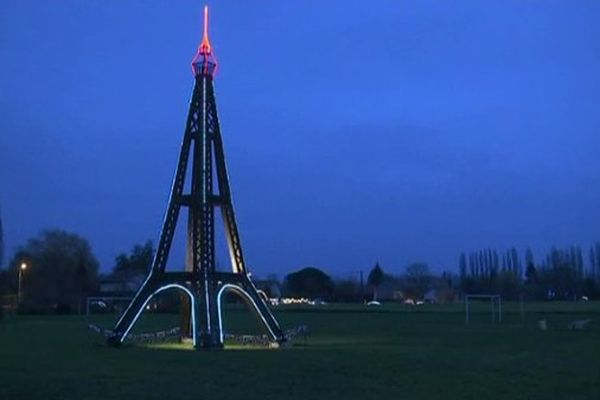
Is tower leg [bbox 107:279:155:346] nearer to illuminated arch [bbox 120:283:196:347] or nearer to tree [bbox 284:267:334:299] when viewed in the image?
illuminated arch [bbox 120:283:196:347]

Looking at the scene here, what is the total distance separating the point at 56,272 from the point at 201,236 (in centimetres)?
7838

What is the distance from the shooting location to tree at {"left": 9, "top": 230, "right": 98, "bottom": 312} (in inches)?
4198

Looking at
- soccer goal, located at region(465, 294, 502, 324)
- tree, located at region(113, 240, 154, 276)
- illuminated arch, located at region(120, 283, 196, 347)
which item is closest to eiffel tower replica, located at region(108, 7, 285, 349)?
illuminated arch, located at region(120, 283, 196, 347)

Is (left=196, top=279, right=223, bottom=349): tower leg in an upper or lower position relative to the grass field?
upper

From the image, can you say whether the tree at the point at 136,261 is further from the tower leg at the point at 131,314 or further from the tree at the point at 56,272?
the tower leg at the point at 131,314

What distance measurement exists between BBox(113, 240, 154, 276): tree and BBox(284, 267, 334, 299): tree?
37.0 m

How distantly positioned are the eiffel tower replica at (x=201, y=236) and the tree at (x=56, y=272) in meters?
62.5

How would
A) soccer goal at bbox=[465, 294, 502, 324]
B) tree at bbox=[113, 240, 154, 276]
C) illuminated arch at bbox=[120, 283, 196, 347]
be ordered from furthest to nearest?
tree at bbox=[113, 240, 154, 276] < soccer goal at bbox=[465, 294, 502, 324] < illuminated arch at bbox=[120, 283, 196, 347]

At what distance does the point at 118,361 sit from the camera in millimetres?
29078

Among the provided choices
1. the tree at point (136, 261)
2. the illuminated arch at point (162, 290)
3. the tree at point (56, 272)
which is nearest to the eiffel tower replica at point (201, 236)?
the illuminated arch at point (162, 290)

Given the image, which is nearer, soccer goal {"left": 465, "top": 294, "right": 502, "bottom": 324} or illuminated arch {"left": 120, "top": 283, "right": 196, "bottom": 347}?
illuminated arch {"left": 120, "top": 283, "right": 196, "bottom": 347}

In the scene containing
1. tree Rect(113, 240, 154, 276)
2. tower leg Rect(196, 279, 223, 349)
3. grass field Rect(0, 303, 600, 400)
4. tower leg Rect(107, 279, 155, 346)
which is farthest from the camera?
tree Rect(113, 240, 154, 276)

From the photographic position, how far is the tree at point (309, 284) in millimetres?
185625

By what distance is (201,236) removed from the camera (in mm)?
41719
